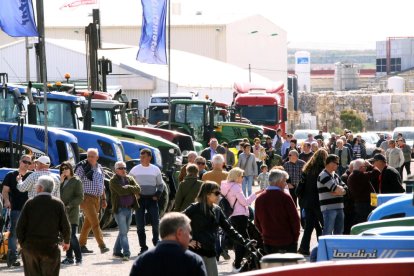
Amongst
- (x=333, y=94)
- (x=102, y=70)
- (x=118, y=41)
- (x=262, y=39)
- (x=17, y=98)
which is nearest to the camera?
(x=17, y=98)

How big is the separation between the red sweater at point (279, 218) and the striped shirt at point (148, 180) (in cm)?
482

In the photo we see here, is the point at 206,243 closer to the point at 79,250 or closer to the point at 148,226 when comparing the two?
the point at 79,250

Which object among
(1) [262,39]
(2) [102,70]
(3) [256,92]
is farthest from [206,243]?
(1) [262,39]

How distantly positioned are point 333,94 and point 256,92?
274 ft

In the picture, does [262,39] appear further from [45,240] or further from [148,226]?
[45,240]

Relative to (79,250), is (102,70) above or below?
above

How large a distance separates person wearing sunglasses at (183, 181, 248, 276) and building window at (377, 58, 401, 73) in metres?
164

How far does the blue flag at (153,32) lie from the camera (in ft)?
122

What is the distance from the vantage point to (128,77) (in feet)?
228

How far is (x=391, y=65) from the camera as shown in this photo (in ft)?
585

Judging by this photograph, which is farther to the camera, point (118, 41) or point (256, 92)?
point (118, 41)

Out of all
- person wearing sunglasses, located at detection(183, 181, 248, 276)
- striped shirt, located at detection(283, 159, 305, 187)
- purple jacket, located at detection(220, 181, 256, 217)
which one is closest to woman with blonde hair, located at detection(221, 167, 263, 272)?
purple jacket, located at detection(220, 181, 256, 217)

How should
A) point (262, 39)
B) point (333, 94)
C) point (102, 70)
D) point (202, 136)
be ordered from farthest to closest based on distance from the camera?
1. point (333, 94)
2. point (262, 39)
3. point (202, 136)
4. point (102, 70)

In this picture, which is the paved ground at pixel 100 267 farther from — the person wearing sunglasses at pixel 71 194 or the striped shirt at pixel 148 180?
the striped shirt at pixel 148 180
